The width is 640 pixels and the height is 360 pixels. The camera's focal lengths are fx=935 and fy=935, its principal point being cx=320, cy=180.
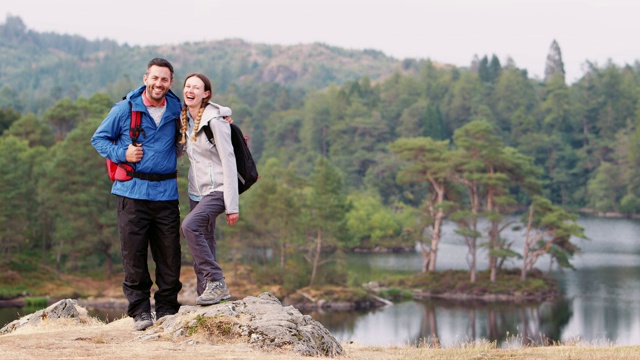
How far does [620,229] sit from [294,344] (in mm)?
53789

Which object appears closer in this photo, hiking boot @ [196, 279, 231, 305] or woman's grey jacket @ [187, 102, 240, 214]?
woman's grey jacket @ [187, 102, 240, 214]

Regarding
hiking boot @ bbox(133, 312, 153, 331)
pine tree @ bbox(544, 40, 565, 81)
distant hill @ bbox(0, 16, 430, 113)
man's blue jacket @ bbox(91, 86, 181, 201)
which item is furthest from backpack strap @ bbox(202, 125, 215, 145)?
distant hill @ bbox(0, 16, 430, 113)

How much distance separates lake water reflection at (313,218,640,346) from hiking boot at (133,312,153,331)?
561 inches

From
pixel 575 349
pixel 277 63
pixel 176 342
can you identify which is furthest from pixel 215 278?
pixel 277 63

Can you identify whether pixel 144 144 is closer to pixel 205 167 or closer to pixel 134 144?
pixel 134 144

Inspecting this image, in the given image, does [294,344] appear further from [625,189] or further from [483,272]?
[625,189]

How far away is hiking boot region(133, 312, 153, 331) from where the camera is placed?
24.3 ft

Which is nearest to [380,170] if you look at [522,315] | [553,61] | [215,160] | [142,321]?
[522,315]

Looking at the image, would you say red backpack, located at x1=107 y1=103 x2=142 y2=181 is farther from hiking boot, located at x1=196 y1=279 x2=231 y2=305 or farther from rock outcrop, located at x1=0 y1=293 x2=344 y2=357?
rock outcrop, located at x1=0 y1=293 x2=344 y2=357

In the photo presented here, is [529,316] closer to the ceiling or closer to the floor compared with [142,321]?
closer to the floor

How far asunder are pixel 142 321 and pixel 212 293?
0.66m

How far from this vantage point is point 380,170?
66750mm

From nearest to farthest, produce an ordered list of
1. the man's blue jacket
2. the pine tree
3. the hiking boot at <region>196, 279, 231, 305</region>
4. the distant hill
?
the man's blue jacket
the hiking boot at <region>196, 279, 231, 305</region>
the pine tree
the distant hill

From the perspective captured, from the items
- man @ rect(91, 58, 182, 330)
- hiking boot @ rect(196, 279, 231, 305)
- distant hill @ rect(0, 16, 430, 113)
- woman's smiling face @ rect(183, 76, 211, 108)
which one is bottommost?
hiking boot @ rect(196, 279, 231, 305)
